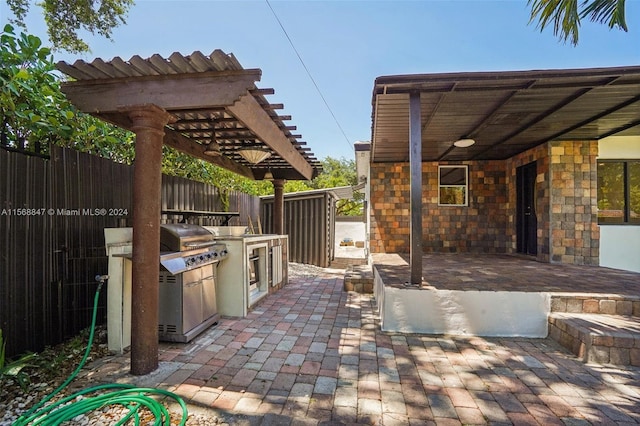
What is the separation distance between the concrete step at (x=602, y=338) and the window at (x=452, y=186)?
4.38m

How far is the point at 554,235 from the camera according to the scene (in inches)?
225

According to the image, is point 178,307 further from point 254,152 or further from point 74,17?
point 74,17

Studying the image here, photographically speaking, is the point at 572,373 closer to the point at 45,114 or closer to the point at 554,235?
the point at 554,235

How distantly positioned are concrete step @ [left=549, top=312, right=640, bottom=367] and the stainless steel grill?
3.85 meters

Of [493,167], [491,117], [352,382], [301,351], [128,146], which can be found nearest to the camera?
[352,382]

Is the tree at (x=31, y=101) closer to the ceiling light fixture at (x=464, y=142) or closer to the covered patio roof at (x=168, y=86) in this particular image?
the covered patio roof at (x=168, y=86)

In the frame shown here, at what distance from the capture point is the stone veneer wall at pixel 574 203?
18.6 feet

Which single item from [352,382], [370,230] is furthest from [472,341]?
[370,230]

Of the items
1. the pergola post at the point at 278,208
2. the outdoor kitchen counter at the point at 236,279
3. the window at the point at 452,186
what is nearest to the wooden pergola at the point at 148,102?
the outdoor kitchen counter at the point at 236,279

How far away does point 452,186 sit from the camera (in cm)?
745

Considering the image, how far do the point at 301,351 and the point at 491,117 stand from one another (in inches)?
164

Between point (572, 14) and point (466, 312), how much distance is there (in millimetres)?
3651

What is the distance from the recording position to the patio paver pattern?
2.05 m

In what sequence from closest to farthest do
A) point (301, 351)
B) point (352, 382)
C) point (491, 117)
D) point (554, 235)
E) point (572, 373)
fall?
point (352, 382)
point (572, 373)
point (301, 351)
point (491, 117)
point (554, 235)
